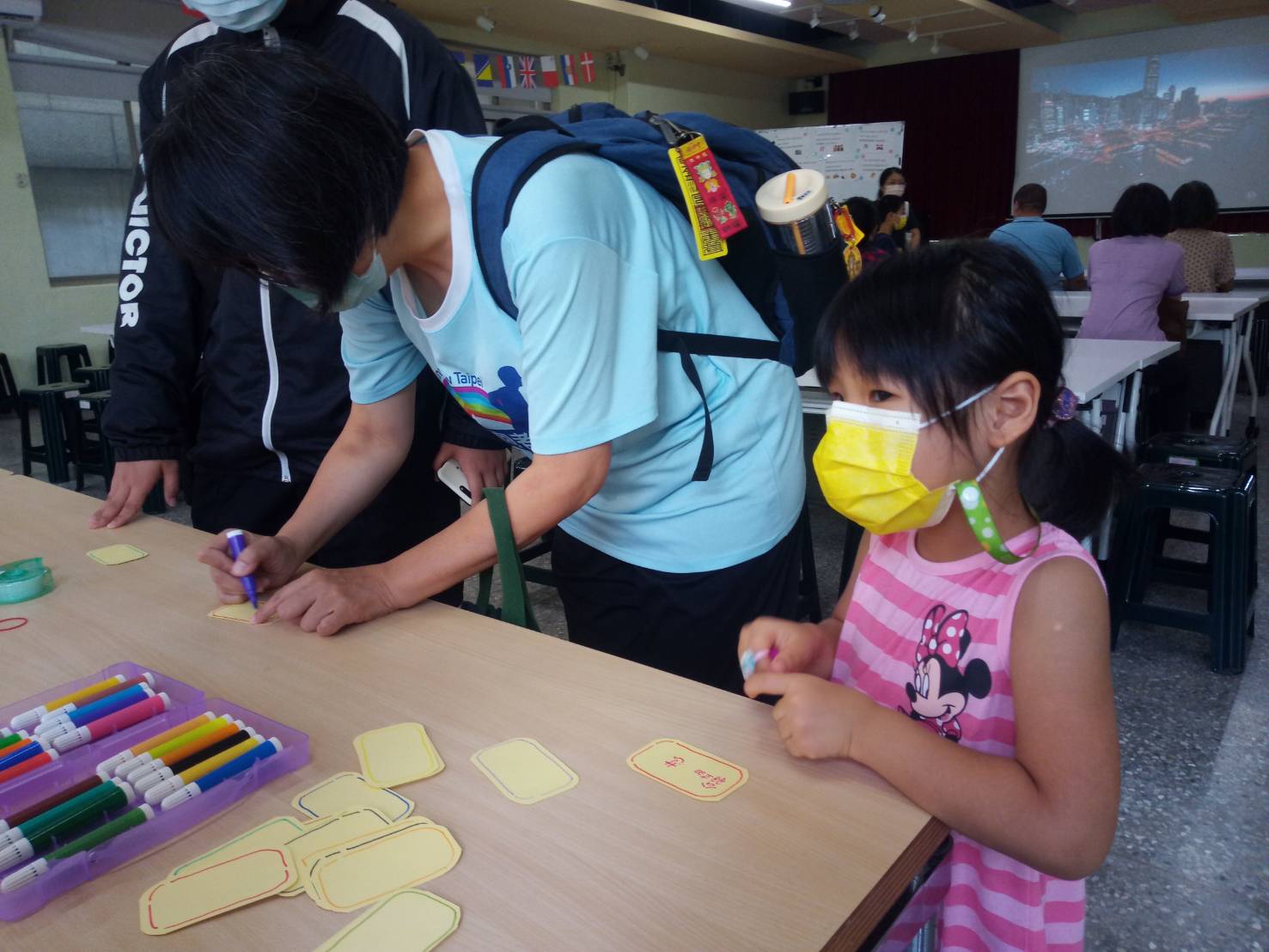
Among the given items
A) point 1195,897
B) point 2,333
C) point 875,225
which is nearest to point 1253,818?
point 1195,897

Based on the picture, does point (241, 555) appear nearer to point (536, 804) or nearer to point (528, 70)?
point (536, 804)

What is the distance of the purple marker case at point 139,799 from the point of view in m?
0.57

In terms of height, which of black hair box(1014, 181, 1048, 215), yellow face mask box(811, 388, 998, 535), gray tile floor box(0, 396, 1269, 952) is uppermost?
black hair box(1014, 181, 1048, 215)

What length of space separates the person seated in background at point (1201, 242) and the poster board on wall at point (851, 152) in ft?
13.6

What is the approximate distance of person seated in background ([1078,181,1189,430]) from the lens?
369 cm

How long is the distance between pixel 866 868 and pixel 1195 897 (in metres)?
1.32

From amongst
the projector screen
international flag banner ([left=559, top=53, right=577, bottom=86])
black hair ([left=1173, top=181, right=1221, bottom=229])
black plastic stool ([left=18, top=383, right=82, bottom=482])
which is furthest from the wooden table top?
the projector screen

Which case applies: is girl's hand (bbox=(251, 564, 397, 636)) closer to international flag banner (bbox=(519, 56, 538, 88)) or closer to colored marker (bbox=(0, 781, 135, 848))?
colored marker (bbox=(0, 781, 135, 848))

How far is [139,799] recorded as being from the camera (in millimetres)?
647

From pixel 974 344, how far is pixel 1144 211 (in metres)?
3.60

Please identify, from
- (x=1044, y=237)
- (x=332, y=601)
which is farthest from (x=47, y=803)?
(x=1044, y=237)

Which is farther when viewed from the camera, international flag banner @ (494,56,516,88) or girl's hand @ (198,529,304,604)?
international flag banner @ (494,56,516,88)

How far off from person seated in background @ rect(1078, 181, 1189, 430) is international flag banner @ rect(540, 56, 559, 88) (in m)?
4.92

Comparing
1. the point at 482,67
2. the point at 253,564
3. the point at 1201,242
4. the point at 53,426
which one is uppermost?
the point at 482,67
